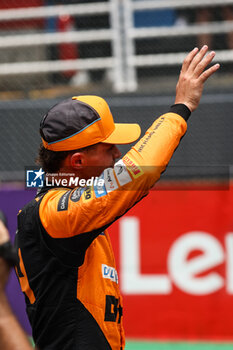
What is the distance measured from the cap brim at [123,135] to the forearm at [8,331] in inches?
40.2

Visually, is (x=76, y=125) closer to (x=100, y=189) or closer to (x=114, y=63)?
(x=100, y=189)

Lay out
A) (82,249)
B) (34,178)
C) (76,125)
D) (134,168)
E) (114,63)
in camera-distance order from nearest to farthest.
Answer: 1. (134,168)
2. (82,249)
3. (76,125)
4. (34,178)
5. (114,63)

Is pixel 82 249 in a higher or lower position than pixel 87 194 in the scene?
lower

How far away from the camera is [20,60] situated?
770cm

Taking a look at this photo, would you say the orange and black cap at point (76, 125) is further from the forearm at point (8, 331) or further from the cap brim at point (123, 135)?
the forearm at point (8, 331)

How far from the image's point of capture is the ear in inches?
96.7

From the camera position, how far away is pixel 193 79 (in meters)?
2.32

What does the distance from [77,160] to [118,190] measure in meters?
0.38

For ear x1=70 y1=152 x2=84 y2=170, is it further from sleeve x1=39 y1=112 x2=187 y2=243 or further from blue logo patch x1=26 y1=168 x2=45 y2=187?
blue logo patch x1=26 y1=168 x2=45 y2=187

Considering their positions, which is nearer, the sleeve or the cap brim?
the sleeve

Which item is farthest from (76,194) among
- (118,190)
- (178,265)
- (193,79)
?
(178,265)

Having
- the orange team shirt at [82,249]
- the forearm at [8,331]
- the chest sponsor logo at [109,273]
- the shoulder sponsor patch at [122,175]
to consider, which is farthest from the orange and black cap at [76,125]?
the forearm at [8,331]

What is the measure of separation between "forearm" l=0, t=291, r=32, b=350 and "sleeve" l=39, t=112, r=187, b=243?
2.04 feet

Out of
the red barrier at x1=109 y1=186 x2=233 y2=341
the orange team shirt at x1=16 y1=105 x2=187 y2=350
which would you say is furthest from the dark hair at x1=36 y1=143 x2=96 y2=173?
the red barrier at x1=109 y1=186 x2=233 y2=341
